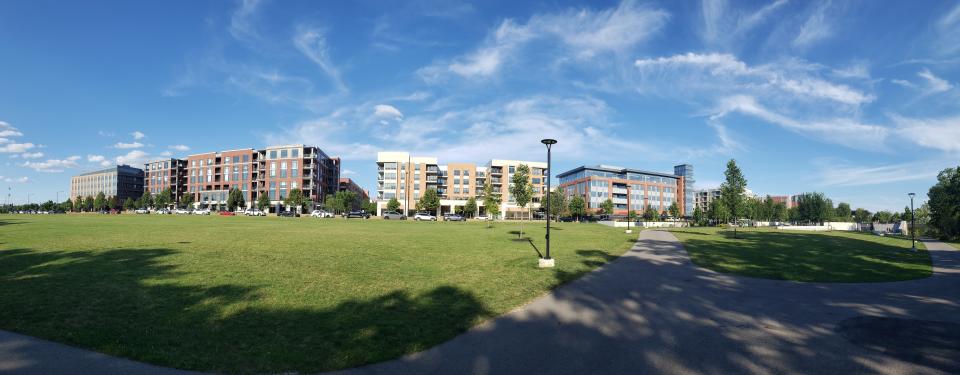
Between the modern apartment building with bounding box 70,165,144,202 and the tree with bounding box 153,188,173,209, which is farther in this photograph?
the modern apartment building with bounding box 70,165,144,202

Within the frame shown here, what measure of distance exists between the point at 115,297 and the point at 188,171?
148436 millimetres

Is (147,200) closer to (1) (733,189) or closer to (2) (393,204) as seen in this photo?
(2) (393,204)

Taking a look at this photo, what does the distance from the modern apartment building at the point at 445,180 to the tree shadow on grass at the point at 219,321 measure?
101 m

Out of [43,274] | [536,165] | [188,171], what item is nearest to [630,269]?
[43,274]

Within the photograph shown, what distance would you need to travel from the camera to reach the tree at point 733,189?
4091 centimetres

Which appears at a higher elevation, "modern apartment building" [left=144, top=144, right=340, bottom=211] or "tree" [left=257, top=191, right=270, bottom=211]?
"modern apartment building" [left=144, top=144, right=340, bottom=211]

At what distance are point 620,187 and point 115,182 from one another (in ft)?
639

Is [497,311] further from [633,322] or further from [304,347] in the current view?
[304,347]

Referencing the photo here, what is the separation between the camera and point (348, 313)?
28.2 feet

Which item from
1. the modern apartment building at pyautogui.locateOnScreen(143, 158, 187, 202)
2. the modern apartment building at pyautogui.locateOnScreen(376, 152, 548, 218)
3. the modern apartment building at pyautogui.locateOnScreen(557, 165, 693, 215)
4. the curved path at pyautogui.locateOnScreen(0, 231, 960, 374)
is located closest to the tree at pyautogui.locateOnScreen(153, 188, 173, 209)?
the modern apartment building at pyautogui.locateOnScreen(143, 158, 187, 202)

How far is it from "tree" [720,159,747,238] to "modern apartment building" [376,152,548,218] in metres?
70.4

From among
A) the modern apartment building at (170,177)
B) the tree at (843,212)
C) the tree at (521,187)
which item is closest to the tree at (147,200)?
the modern apartment building at (170,177)

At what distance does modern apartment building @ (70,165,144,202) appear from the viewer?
159m

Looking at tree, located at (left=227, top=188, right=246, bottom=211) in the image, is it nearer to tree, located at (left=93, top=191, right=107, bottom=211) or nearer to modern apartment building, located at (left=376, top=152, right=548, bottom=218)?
modern apartment building, located at (left=376, top=152, right=548, bottom=218)
